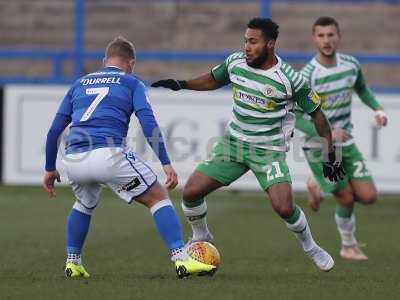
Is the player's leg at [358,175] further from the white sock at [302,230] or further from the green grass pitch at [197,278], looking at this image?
the white sock at [302,230]

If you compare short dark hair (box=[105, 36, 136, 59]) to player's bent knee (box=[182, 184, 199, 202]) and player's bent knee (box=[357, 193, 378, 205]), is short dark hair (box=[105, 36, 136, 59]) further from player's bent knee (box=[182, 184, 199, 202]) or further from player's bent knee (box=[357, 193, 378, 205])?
player's bent knee (box=[357, 193, 378, 205])

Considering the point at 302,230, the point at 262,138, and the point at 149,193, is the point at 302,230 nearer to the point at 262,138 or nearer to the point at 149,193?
the point at 262,138

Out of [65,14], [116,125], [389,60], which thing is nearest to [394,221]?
[389,60]

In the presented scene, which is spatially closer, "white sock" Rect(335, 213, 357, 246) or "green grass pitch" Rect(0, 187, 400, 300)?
"green grass pitch" Rect(0, 187, 400, 300)

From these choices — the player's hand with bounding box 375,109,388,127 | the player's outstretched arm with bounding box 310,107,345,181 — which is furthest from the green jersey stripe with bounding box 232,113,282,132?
the player's hand with bounding box 375,109,388,127

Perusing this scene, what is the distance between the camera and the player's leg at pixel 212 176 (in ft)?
29.3

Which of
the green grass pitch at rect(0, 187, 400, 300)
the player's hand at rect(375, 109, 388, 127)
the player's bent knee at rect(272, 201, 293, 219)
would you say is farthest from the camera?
the player's hand at rect(375, 109, 388, 127)

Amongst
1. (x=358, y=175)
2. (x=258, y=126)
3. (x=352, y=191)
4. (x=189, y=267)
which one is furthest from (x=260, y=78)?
(x=352, y=191)

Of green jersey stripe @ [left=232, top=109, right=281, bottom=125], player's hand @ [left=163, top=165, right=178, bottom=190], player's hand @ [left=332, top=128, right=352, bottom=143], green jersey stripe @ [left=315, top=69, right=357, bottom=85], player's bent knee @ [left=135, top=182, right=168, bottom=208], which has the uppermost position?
green jersey stripe @ [left=232, top=109, right=281, bottom=125]

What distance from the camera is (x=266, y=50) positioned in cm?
864

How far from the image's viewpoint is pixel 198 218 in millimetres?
9133

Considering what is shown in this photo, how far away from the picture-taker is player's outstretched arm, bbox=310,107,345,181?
873cm

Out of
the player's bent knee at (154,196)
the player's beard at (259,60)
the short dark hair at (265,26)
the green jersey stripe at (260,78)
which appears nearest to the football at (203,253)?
the player's bent knee at (154,196)

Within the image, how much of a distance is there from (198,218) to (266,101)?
1165 millimetres
